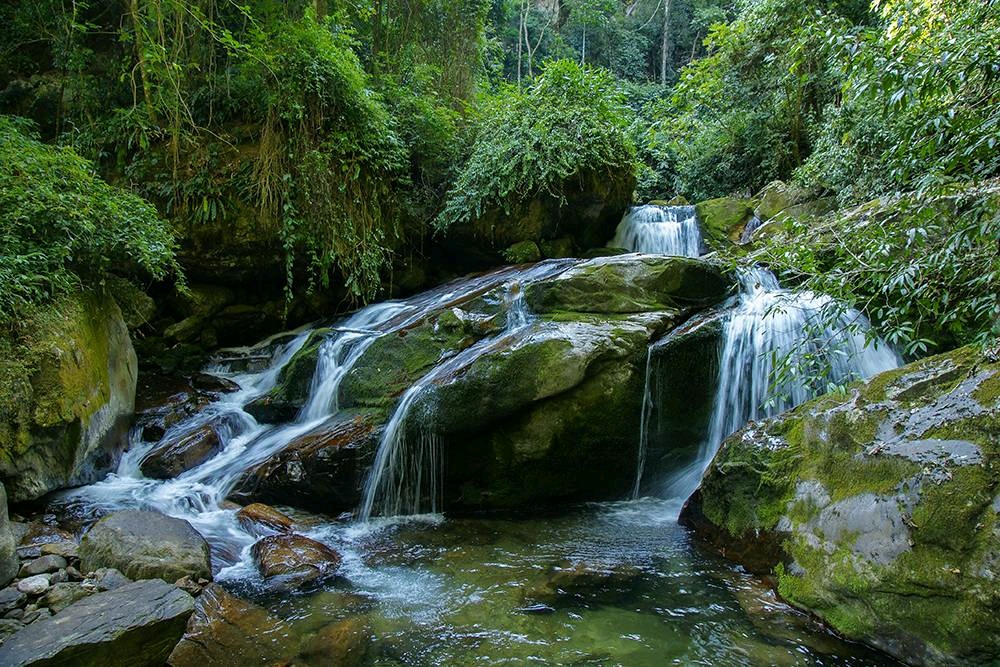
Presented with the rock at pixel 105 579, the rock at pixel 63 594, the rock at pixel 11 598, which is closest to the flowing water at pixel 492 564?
the rock at pixel 105 579

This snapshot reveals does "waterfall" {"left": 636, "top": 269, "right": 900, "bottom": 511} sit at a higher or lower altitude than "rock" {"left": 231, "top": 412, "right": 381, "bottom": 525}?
higher

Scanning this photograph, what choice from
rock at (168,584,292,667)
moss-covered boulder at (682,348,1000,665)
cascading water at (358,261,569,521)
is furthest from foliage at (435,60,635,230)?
rock at (168,584,292,667)

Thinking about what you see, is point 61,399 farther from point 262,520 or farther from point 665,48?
point 665,48

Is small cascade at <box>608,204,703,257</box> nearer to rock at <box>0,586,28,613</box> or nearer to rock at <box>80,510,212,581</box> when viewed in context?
rock at <box>80,510,212,581</box>

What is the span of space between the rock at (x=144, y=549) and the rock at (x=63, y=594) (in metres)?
0.24

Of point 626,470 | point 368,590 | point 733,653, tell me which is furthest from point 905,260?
point 368,590

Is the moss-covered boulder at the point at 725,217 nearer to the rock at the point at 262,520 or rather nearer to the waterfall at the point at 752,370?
the waterfall at the point at 752,370

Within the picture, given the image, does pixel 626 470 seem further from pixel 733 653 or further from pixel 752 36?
pixel 752 36

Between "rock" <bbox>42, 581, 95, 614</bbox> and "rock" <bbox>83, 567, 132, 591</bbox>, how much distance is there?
0.12 feet

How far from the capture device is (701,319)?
5.93 metres

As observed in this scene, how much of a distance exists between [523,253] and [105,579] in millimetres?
7451

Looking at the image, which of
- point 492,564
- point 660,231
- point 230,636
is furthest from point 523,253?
point 230,636

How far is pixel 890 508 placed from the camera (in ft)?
10.7

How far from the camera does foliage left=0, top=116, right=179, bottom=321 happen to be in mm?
4773
